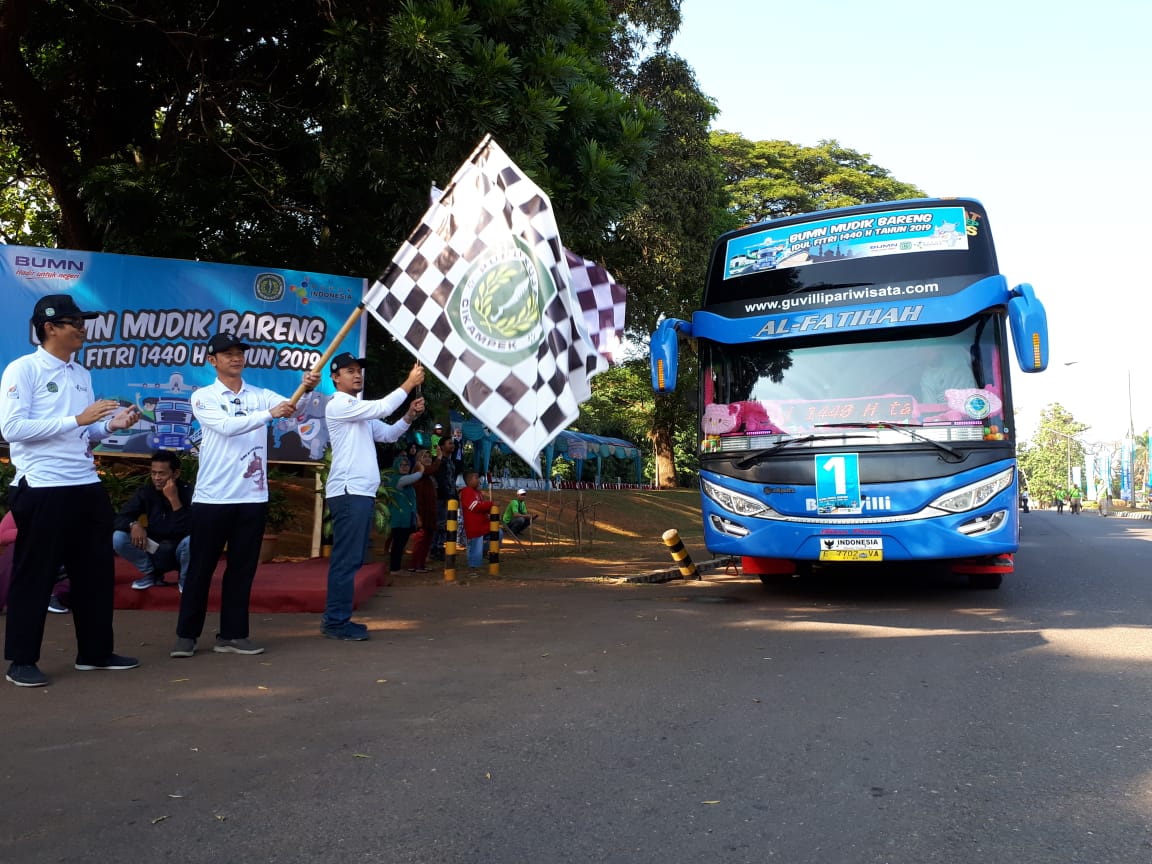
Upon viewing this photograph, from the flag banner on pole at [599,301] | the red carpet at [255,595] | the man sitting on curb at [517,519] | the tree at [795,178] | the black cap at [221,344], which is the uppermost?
the tree at [795,178]

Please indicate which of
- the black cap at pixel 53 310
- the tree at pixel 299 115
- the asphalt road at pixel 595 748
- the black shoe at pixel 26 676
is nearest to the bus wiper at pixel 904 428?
the asphalt road at pixel 595 748

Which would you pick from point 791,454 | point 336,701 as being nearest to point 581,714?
point 336,701

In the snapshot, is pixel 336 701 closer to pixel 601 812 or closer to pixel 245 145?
pixel 601 812

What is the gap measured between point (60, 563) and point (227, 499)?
3.25 feet

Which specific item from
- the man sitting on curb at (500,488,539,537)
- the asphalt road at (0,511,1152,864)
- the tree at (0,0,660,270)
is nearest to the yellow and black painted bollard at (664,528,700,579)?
the tree at (0,0,660,270)

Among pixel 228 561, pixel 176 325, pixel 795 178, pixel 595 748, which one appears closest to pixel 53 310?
pixel 228 561

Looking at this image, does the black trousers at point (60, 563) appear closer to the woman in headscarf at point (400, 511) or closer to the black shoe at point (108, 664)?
Answer: the black shoe at point (108, 664)

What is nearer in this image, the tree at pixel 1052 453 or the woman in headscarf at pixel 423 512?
the woman in headscarf at pixel 423 512

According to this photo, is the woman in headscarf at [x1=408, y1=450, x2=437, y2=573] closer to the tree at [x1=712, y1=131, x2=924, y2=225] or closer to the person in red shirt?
the person in red shirt

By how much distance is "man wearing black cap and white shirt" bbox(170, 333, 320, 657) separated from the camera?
231 inches

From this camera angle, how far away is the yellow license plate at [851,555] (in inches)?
320

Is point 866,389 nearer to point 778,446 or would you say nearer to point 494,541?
point 778,446

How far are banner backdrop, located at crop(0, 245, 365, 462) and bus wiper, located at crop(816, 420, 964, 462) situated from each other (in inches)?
208

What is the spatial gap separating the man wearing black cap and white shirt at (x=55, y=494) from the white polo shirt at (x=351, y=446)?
1477 millimetres
